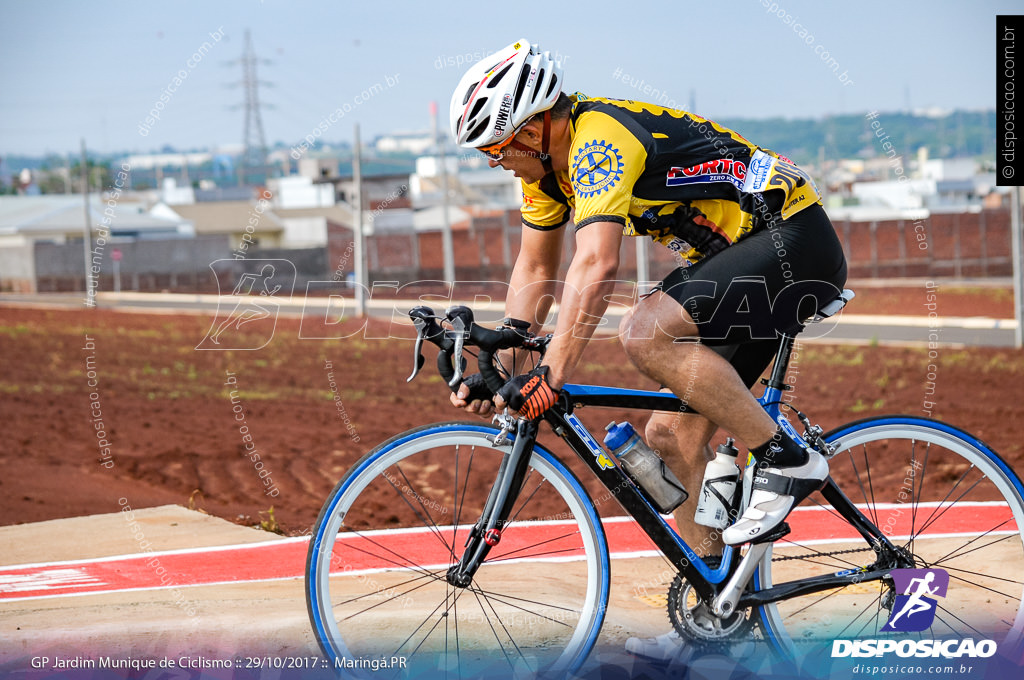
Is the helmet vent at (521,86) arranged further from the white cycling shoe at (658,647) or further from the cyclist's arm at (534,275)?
the white cycling shoe at (658,647)

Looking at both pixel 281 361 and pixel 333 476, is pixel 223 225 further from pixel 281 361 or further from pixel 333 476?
pixel 333 476

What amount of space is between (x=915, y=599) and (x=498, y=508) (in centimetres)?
153

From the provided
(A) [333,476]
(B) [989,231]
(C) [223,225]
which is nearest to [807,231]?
(A) [333,476]

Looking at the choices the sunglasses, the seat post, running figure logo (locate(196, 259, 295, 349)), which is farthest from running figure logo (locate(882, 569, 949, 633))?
running figure logo (locate(196, 259, 295, 349))

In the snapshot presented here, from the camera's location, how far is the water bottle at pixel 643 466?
3127 millimetres

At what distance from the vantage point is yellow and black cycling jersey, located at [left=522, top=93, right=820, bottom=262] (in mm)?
2873

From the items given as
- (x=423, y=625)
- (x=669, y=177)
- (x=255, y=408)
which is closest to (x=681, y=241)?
(x=669, y=177)

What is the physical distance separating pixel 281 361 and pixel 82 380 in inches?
140

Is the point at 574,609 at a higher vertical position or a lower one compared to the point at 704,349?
lower

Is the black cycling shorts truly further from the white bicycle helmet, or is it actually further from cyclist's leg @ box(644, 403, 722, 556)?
the white bicycle helmet

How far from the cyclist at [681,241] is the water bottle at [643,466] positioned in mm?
165

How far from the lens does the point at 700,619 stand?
3205 millimetres

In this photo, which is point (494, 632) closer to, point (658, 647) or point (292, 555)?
point (658, 647)

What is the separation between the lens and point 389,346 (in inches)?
758
